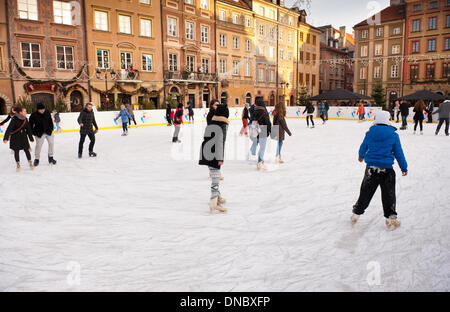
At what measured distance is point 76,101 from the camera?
25.2 m

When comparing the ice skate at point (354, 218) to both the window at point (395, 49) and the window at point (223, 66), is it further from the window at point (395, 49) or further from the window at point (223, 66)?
the window at point (395, 49)

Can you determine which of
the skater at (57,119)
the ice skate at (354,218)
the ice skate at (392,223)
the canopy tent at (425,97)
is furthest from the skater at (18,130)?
the canopy tent at (425,97)

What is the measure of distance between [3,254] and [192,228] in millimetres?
2115

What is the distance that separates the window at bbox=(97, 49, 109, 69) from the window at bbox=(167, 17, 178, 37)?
6.48 meters

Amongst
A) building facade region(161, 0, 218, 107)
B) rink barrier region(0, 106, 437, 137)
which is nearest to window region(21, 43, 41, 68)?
rink barrier region(0, 106, 437, 137)

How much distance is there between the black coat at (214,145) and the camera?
4816 millimetres

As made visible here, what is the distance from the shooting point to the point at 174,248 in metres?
3.78

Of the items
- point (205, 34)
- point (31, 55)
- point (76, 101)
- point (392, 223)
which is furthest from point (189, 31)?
point (392, 223)

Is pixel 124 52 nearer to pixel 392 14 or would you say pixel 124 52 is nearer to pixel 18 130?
pixel 18 130

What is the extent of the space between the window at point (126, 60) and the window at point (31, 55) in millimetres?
6011

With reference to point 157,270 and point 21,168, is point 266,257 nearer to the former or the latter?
point 157,270

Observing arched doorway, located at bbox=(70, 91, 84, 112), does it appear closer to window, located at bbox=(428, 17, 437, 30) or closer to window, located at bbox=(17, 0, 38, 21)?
window, located at bbox=(17, 0, 38, 21)

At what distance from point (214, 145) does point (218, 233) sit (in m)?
1.29
